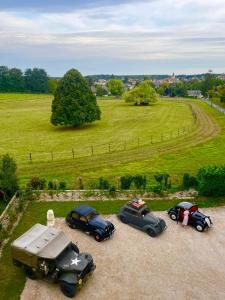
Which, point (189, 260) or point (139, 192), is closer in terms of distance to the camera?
point (189, 260)

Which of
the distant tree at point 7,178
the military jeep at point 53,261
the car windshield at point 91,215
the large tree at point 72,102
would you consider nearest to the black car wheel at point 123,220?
the car windshield at point 91,215

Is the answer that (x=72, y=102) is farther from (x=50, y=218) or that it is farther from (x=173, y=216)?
(x=173, y=216)

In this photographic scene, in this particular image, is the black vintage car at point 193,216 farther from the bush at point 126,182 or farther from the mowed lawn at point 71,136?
the mowed lawn at point 71,136

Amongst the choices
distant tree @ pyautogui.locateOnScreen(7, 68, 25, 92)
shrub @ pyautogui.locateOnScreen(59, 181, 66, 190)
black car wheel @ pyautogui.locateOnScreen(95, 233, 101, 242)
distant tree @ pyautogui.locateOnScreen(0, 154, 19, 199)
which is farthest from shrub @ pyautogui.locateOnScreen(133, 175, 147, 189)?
distant tree @ pyautogui.locateOnScreen(7, 68, 25, 92)

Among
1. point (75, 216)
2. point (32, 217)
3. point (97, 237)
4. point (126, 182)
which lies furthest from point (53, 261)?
point (126, 182)

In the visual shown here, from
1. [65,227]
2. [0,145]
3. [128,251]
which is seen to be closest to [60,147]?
[0,145]

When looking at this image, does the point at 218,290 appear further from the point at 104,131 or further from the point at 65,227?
the point at 104,131
